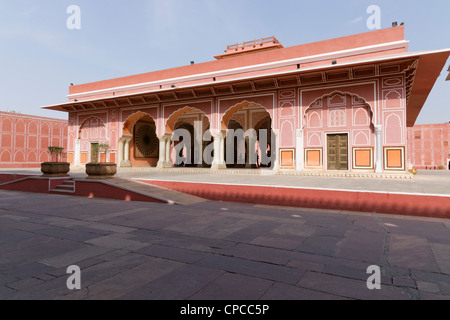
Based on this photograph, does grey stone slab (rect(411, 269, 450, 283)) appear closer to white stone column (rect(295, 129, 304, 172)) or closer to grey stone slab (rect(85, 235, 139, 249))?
grey stone slab (rect(85, 235, 139, 249))

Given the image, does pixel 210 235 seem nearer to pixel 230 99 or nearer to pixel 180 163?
pixel 230 99

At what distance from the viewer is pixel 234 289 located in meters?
1.98

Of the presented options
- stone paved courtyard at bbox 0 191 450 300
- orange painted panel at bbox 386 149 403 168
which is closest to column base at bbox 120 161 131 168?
stone paved courtyard at bbox 0 191 450 300

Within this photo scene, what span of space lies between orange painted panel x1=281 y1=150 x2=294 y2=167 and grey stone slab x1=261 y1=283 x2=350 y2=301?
1044 centimetres

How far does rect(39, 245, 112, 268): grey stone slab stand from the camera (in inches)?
99.0

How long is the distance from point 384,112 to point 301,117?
3.15m

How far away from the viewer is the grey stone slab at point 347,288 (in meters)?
1.90

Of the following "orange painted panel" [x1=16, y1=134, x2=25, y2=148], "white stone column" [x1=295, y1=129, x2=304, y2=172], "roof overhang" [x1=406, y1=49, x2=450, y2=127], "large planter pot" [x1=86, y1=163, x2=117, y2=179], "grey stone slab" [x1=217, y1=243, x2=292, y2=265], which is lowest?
"grey stone slab" [x1=217, y1=243, x2=292, y2=265]

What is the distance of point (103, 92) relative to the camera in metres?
18.0

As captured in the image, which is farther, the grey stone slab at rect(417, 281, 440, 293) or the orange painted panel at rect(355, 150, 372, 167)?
the orange painted panel at rect(355, 150, 372, 167)

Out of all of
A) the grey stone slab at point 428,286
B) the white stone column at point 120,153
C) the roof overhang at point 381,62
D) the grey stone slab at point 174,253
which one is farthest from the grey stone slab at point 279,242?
the white stone column at point 120,153

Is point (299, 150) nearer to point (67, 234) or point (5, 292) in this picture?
point (67, 234)

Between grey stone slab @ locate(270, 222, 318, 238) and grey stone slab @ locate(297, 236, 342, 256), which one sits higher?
grey stone slab @ locate(270, 222, 318, 238)
